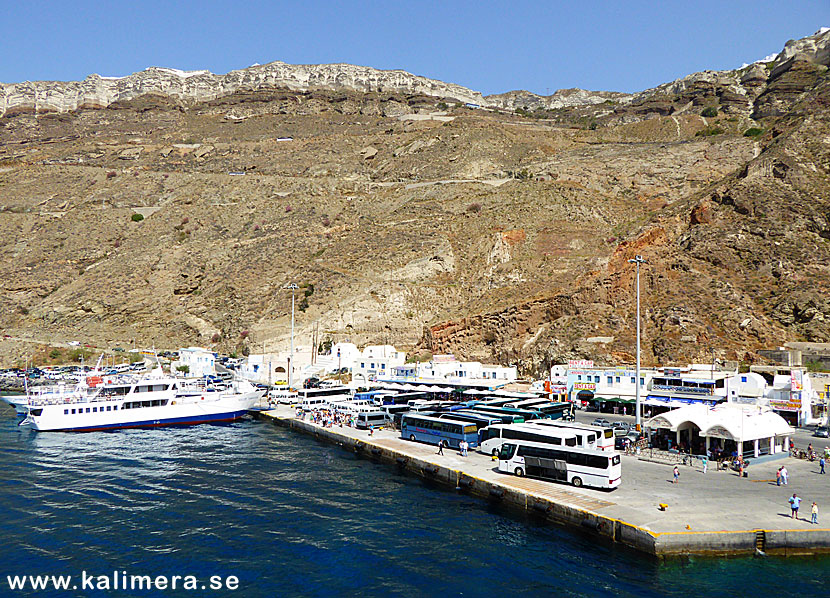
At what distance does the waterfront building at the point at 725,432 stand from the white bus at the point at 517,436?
8.22 m

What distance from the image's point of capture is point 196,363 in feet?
289

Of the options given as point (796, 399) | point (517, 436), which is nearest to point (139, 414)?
point (517, 436)

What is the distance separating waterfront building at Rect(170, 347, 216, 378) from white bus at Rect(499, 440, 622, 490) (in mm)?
60505

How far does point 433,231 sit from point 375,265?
1407 cm

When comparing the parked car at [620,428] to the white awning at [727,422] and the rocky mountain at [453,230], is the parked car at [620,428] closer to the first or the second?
the white awning at [727,422]

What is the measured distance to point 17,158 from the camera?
6845 inches

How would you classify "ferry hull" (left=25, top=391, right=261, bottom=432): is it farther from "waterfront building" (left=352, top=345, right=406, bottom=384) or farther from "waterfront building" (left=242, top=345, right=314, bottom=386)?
"waterfront building" (left=242, top=345, right=314, bottom=386)

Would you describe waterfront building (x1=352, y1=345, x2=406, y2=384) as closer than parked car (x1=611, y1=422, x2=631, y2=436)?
No

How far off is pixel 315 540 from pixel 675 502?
16937mm

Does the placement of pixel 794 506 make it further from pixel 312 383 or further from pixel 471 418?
pixel 312 383

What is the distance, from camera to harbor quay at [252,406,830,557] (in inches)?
968

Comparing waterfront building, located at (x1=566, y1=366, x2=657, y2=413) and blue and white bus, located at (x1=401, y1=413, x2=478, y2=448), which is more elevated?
waterfront building, located at (x1=566, y1=366, x2=657, y2=413)

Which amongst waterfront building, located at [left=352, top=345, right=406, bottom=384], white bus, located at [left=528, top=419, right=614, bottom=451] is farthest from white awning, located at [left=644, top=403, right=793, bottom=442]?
waterfront building, located at [left=352, top=345, right=406, bottom=384]

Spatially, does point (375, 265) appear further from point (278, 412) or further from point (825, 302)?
point (825, 302)
